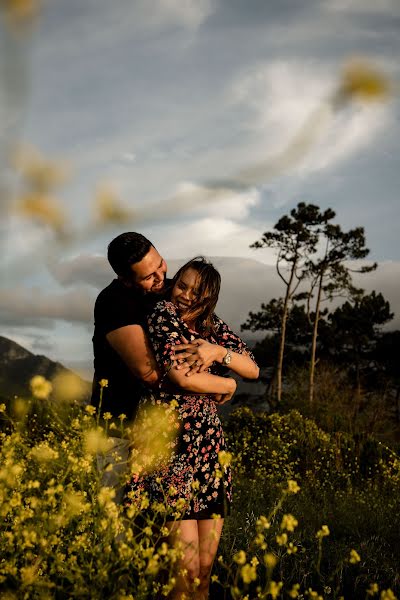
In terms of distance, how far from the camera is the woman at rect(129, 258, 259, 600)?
2.45 metres

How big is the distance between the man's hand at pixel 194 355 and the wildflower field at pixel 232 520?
36 cm

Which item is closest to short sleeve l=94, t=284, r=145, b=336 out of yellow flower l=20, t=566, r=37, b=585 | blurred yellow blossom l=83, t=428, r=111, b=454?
blurred yellow blossom l=83, t=428, r=111, b=454

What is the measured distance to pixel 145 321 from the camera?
100 inches

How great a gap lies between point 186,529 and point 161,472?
0.26 metres

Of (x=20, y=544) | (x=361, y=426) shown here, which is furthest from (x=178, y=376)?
(x=361, y=426)

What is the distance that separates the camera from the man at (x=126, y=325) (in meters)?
2.46

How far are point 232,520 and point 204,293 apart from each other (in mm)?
3170

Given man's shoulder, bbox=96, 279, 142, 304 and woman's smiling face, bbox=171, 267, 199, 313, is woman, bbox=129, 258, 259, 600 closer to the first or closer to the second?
woman's smiling face, bbox=171, 267, 199, 313

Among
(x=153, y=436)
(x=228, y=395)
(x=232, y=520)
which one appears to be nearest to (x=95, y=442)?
(x=153, y=436)

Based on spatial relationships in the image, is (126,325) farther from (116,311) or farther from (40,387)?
(40,387)

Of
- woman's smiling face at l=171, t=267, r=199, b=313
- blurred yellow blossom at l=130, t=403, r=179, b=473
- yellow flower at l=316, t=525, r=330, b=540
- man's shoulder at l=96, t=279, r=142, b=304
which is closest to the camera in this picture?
yellow flower at l=316, t=525, r=330, b=540

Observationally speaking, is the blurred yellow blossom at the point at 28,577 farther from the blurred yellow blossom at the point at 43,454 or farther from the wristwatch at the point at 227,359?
the wristwatch at the point at 227,359

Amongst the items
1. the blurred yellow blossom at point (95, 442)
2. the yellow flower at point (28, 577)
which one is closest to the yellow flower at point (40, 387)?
the blurred yellow blossom at point (95, 442)

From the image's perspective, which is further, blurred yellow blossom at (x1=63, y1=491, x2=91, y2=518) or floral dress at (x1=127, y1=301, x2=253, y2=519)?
floral dress at (x1=127, y1=301, x2=253, y2=519)
